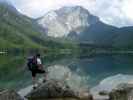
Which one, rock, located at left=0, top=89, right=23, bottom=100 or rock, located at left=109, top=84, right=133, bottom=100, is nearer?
rock, located at left=109, top=84, right=133, bottom=100

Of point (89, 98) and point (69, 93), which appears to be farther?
point (89, 98)

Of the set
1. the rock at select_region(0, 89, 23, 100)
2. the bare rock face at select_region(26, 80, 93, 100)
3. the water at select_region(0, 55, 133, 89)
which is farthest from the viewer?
the water at select_region(0, 55, 133, 89)

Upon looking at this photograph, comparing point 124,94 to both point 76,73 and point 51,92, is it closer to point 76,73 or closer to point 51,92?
point 51,92

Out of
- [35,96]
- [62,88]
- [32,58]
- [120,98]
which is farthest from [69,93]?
[32,58]

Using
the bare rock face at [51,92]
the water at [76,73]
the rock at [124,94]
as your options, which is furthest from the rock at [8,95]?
the water at [76,73]

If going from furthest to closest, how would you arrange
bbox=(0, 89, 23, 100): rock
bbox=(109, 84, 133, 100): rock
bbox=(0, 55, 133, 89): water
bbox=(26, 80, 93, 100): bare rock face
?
bbox=(0, 55, 133, 89): water, bbox=(0, 89, 23, 100): rock, bbox=(109, 84, 133, 100): rock, bbox=(26, 80, 93, 100): bare rock face

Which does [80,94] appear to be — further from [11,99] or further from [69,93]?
[11,99]

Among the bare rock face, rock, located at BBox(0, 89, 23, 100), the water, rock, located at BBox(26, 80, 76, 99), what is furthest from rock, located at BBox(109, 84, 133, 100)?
the water

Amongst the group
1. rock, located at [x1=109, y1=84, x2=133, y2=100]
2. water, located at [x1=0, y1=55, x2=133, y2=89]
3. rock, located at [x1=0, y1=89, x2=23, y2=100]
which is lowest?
water, located at [x1=0, y1=55, x2=133, y2=89]

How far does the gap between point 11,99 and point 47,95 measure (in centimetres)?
615

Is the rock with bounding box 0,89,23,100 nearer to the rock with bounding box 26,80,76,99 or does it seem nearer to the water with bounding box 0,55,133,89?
the rock with bounding box 26,80,76,99

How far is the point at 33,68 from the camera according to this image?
26766mm

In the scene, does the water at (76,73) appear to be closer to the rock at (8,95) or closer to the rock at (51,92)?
the rock at (8,95)

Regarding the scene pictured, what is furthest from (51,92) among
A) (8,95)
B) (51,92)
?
(8,95)
